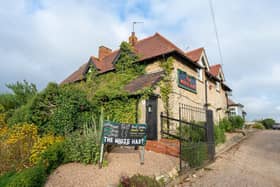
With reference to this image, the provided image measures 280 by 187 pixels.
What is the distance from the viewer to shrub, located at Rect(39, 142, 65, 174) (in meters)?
5.51

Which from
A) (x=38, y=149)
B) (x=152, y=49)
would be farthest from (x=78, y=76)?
(x=38, y=149)

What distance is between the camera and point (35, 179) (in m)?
4.57

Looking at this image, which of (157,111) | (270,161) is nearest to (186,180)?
(157,111)

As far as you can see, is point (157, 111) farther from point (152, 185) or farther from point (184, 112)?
point (152, 185)

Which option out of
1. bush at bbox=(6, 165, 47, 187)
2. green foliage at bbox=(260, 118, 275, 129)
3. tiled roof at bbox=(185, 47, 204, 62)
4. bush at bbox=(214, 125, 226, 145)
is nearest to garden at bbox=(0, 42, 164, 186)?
bush at bbox=(6, 165, 47, 187)

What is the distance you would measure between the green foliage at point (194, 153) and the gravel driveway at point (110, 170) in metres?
0.47

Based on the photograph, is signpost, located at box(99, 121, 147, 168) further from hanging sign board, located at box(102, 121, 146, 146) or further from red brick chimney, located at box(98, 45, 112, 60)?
red brick chimney, located at box(98, 45, 112, 60)

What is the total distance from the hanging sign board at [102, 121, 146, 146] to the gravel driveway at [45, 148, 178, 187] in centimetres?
68

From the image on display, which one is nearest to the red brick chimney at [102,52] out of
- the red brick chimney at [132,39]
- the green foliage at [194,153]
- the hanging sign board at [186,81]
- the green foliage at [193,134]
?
the red brick chimney at [132,39]

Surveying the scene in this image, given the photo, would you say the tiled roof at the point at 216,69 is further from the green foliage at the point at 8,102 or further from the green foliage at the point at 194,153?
the green foliage at the point at 8,102

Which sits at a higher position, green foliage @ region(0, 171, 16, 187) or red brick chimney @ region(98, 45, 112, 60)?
red brick chimney @ region(98, 45, 112, 60)

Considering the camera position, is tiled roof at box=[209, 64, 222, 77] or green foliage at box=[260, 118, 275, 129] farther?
green foliage at box=[260, 118, 275, 129]

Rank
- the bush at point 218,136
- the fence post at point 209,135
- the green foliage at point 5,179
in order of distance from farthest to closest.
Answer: the bush at point 218,136
the fence post at point 209,135
the green foliage at point 5,179

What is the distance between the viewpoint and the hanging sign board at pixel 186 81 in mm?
13078
